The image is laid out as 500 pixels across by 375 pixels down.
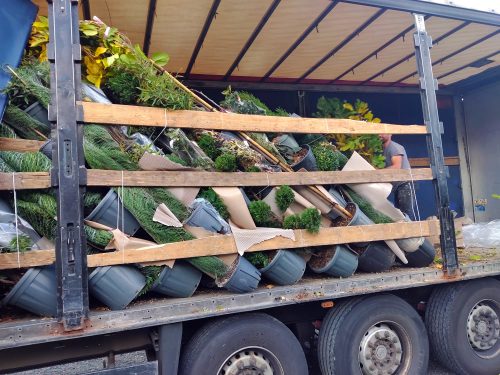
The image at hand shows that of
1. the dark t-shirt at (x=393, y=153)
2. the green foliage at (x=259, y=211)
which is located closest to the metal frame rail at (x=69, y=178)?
the green foliage at (x=259, y=211)

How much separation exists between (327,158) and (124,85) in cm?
189

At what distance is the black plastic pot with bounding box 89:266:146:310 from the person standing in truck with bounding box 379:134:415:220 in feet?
10.9

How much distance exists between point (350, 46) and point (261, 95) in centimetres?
174

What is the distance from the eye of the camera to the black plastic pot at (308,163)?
12.3 feet

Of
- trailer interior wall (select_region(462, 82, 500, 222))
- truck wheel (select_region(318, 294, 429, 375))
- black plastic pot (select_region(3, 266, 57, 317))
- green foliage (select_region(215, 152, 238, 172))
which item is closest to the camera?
black plastic pot (select_region(3, 266, 57, 317))

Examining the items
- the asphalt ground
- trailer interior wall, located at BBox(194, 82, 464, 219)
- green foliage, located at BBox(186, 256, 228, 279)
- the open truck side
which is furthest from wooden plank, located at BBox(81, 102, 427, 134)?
trailer interior wall, located at BBox(194, 82, 464, 219)

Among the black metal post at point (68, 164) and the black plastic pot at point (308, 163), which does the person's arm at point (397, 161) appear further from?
the black metal post at point (68, 164)

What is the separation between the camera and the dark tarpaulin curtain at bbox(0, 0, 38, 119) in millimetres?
2957

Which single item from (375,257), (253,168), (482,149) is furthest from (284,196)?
(482,149)

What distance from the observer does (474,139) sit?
8.44 metres

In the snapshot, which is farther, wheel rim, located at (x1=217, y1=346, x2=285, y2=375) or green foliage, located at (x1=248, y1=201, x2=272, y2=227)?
green foliage, located at (x1=248, y1=201, x2=272, y2=227)

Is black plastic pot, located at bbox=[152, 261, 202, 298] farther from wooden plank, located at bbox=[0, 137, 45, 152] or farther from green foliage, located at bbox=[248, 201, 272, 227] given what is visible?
wooden plank, located at bbox=[0, 137, 45, 152]

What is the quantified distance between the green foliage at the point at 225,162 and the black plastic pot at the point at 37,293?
1365mm

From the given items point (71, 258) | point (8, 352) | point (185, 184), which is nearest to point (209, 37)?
point (185, 184)
